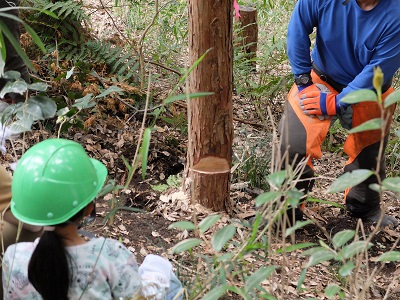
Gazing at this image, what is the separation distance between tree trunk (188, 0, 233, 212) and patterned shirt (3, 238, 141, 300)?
133 cm

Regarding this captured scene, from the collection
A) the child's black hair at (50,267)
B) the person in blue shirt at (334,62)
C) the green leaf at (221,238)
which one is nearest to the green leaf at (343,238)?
the green leaf at (221,238)

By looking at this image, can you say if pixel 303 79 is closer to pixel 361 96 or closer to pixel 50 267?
pixel 361 96

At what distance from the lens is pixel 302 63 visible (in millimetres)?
3998

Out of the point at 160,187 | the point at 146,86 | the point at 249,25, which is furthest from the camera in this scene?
the point at 249,25

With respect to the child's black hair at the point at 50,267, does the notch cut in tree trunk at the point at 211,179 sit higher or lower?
lower

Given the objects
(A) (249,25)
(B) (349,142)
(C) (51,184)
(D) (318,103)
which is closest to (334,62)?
(D) (318,103)

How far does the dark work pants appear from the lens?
3.87 metres

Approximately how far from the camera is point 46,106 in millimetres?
3023

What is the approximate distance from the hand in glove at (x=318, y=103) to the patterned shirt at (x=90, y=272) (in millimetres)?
2011

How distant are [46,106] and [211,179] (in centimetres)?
123

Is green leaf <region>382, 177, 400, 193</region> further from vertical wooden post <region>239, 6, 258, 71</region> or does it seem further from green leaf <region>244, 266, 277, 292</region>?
vertical wooden post <region>239, 6, 258, 71</region>

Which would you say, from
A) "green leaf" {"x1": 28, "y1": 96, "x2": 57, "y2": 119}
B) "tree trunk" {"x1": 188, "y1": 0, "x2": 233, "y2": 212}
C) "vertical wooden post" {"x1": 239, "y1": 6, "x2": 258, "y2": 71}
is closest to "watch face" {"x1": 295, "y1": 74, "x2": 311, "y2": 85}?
"tree trunk" {"x1": 188, "y1": 0, "x2": 233, "y2": 212}

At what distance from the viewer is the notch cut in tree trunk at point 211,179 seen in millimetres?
3816

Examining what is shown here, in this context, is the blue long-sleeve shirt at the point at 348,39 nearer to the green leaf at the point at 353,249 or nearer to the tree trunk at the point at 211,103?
the tree trunk at the point at 211,103
